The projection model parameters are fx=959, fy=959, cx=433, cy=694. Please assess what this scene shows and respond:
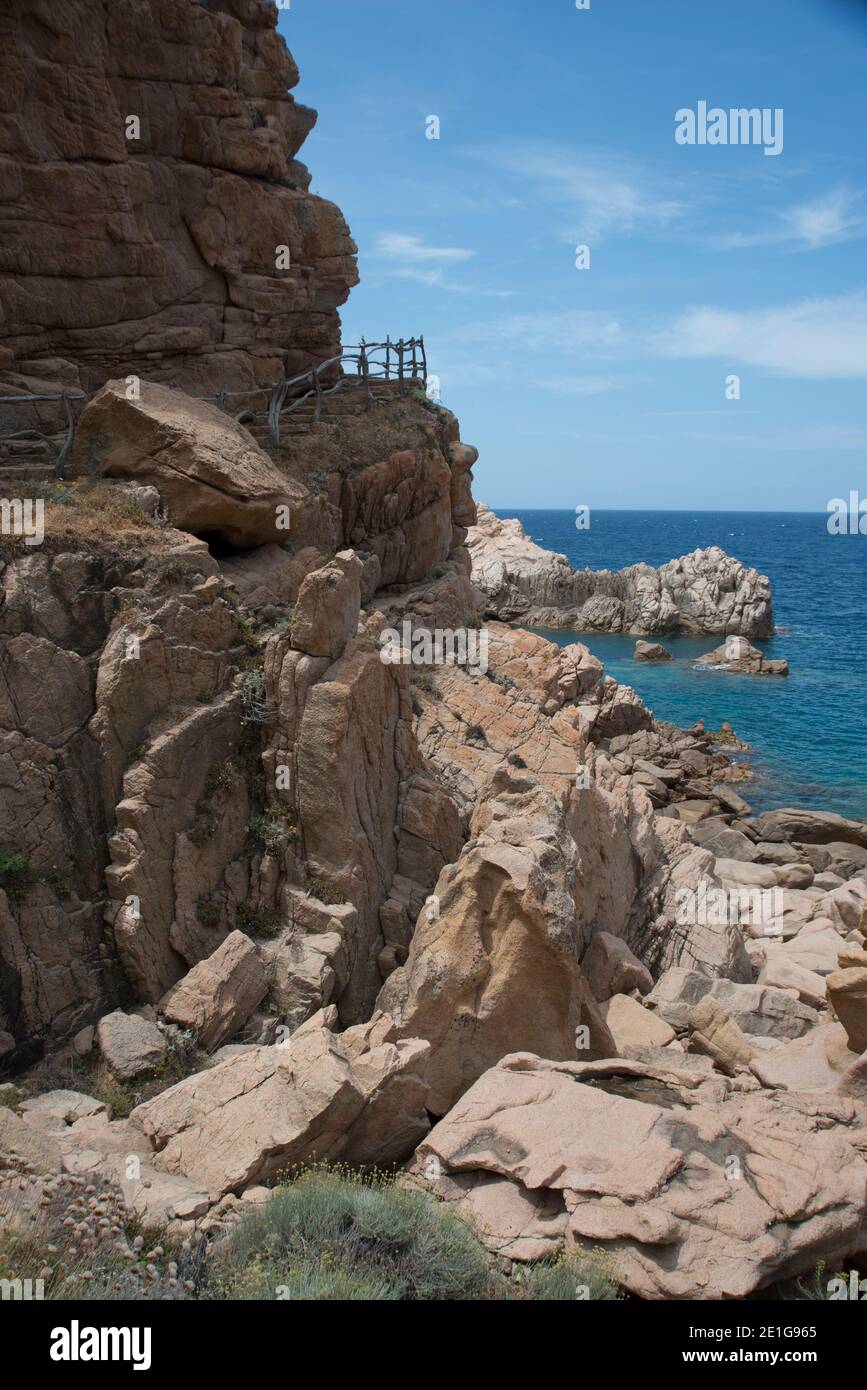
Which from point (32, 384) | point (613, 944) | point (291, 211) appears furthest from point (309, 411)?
point (613, 944)

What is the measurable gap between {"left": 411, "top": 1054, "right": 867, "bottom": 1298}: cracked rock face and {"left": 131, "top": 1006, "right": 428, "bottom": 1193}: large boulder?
0.62 m

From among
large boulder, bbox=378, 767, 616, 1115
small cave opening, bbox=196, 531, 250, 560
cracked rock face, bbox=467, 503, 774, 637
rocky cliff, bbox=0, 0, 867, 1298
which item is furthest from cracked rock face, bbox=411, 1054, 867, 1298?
cracked rock face, bbox=467, 503, 774, 637

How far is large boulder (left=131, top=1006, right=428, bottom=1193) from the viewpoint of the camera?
29.3ft

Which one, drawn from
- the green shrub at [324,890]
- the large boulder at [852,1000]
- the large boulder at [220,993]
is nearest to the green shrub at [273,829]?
the green shrub at [324,890]

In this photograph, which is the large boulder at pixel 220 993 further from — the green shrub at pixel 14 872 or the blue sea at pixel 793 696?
the blue sea at pixel 793 696

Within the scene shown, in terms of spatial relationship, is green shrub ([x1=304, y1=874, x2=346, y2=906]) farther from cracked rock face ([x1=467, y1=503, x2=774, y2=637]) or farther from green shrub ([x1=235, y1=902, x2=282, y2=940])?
cracked rock face ([x1=467, y1=503, x2=774, y2=637])

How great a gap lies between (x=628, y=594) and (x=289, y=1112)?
70862 mm

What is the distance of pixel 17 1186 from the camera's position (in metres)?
7.95

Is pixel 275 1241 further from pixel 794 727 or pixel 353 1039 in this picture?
pixel 794 727

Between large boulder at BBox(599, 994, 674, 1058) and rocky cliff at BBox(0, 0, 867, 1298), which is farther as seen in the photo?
large boulder at BBox(599, 994, 674, 1058)

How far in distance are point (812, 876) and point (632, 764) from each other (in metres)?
11.0

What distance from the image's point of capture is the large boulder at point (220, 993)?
12633 millimetres

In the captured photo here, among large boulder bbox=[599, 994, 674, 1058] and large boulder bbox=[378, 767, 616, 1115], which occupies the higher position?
large boulder bbox=[378, 767, 616, 1115]

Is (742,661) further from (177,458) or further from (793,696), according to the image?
(177,458)
